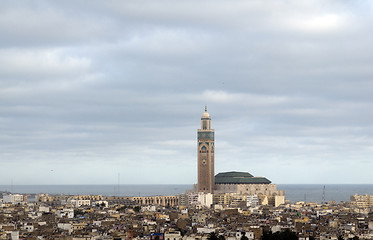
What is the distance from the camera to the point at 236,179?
178000 mm

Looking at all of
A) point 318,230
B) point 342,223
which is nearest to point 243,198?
point 342,223

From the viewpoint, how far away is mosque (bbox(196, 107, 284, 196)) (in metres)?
175

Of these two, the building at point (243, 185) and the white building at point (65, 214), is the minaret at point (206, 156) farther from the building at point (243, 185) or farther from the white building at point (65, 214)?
the white building at point (65, 214)

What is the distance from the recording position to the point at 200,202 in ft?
504

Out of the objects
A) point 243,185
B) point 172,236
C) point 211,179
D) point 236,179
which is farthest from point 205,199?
point 172,236

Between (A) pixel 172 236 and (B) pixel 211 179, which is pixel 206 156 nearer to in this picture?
(B) pixel 211 179

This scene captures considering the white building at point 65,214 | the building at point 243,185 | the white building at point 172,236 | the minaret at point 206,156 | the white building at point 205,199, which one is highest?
the minaret at point 206,156

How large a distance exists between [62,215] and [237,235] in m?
35.8

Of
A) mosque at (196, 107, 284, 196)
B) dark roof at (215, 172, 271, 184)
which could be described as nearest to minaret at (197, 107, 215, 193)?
mosque at (196, 107, 284, 196)

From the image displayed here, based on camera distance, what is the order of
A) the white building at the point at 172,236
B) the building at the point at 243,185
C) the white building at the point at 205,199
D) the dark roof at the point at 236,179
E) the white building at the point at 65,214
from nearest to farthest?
the white building at the point at 172,236, the white building at the point at 65,214, the white building at the point at 205,199, the building at the point at 243,185, the dark roof at the point at 236,179

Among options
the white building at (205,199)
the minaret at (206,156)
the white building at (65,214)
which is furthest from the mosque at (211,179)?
the white building at (65,214)

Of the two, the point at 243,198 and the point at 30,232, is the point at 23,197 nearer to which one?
the point at 243,198

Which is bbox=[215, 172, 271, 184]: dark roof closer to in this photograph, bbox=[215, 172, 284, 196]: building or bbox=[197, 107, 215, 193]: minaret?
bbox=[215, 172, 284, 196]: building

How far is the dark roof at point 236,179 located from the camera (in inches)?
6993
